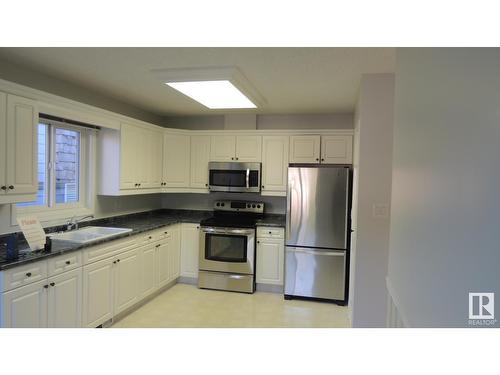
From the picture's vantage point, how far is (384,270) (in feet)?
8.69

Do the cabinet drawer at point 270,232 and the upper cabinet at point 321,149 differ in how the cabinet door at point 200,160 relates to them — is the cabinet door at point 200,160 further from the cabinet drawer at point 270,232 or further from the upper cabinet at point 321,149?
the upper cabinet at point 321,149

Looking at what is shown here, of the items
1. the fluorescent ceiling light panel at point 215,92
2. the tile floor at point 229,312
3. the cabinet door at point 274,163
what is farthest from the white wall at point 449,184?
the cabinet door at point 274,163

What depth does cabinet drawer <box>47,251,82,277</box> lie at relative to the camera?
223 centimetres

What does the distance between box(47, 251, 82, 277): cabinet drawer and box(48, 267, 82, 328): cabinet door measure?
0.12 feet

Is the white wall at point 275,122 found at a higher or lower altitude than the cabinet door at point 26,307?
higher

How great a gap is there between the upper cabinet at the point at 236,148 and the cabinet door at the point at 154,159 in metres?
0.70

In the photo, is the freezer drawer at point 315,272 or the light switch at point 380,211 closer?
the light switch at point 380,211

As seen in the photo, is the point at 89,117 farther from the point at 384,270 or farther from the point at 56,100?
the point at 384,270

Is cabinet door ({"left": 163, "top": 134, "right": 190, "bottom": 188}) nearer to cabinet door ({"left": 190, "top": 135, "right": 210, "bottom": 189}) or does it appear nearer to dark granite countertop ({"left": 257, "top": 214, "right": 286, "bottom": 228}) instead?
cabinet door ({"left": 190, "top": 135, "right": 210, "bottom": 189})

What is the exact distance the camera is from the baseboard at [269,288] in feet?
12.8

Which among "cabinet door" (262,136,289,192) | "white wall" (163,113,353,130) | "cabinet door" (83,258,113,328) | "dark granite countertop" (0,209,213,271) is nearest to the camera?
"dark granite countertop" (0,209,213,271)

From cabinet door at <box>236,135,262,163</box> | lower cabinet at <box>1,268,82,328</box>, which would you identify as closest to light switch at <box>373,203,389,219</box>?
cabinet door at <box>236,135,262,163</box>
